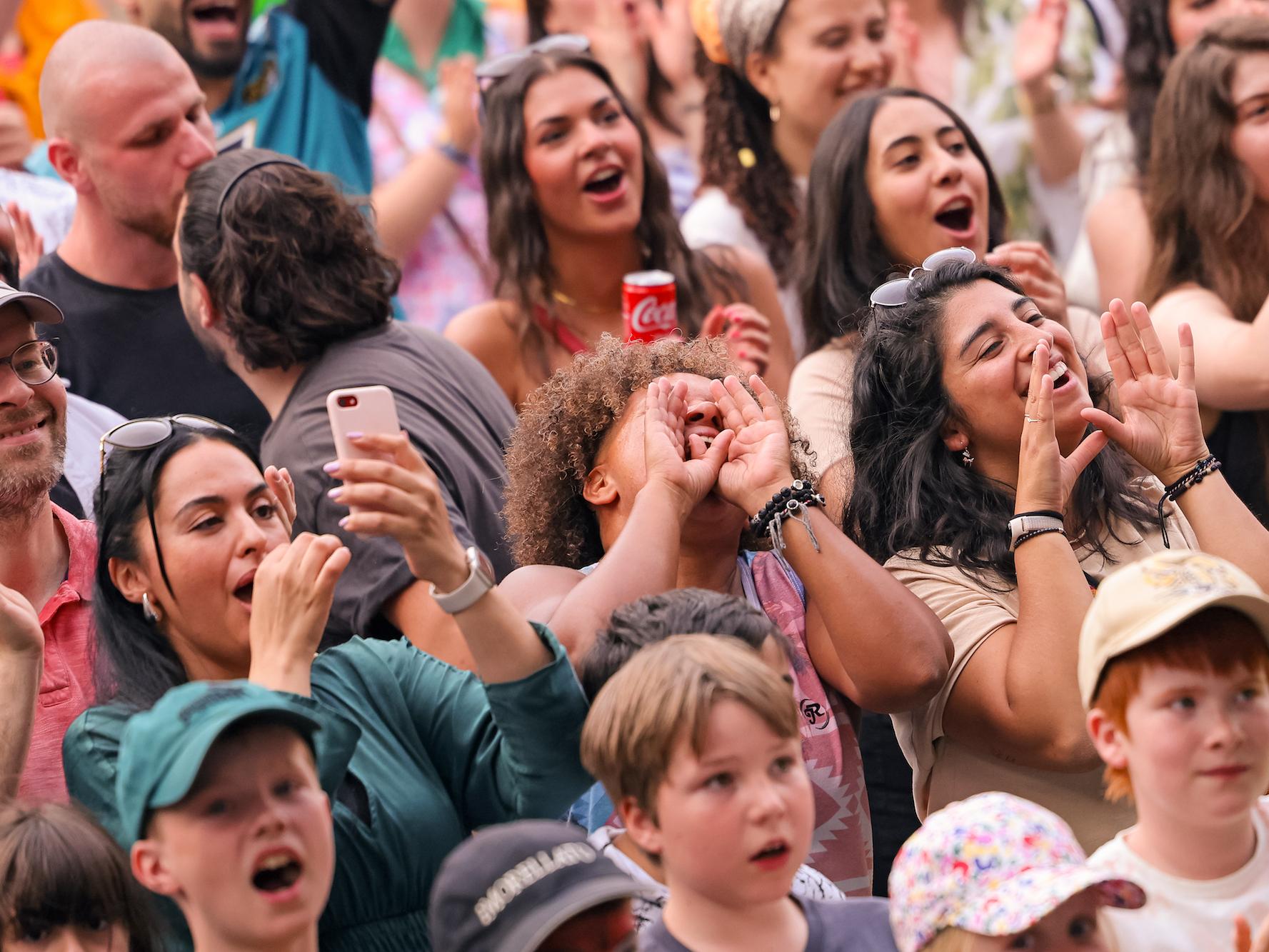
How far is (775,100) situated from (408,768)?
298cm

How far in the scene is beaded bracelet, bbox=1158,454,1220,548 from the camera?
10.3ft

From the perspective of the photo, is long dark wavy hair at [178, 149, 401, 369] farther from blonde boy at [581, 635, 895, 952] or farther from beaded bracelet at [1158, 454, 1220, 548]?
beaded bracelet at [1158, 454, 1220, 548]

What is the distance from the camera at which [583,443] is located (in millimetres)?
3260

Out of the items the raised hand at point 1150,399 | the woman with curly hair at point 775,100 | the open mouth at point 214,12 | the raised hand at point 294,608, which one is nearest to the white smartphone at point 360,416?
the raised hand at point 294,608

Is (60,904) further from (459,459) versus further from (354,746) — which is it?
(459,459)

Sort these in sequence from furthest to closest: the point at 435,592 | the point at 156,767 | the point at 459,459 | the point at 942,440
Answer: the point at 459,459 → the point at 942,440 → the point at 435,592 → the point at 156,767

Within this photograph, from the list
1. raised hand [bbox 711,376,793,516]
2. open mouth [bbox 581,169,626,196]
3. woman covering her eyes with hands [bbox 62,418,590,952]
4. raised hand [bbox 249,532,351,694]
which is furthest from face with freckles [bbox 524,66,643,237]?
raised hand [bbox 249,532,351,694]

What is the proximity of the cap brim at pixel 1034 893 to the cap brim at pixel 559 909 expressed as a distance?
1.33ft

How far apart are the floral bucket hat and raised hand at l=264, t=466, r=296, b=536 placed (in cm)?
121

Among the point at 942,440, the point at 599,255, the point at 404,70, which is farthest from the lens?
the point at 404,70

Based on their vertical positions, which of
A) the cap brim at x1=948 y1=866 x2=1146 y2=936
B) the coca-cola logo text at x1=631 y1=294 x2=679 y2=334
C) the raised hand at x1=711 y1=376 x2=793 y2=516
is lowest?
the cap brim at x1=948 y1=866 x2=1146 y2=936

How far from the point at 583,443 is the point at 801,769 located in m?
1.17

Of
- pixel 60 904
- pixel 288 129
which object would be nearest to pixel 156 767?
pixel 60 904

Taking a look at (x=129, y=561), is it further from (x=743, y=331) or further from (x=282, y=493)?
(x=743, y=331)
